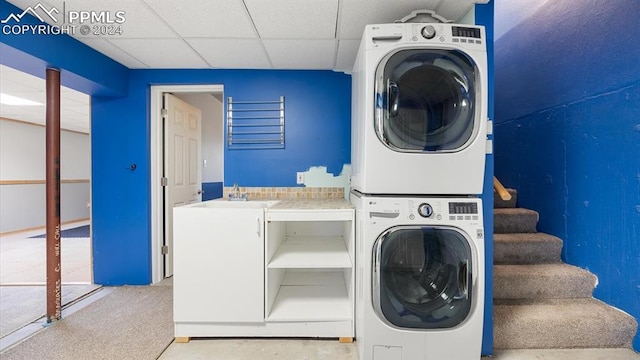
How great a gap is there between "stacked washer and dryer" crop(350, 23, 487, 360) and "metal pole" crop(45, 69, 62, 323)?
2.25 meters

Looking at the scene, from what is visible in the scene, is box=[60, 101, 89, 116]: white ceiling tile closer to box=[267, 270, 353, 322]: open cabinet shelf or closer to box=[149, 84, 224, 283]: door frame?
box=[149, 84, 224, 283]: door frame

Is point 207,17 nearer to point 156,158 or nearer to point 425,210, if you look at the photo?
point 156,158

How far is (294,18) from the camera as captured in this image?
69.1 inches

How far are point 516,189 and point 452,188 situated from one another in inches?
65.6

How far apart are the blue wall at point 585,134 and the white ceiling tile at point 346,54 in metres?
1.64

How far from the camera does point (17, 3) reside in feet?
5.25

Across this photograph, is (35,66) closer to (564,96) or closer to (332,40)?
(332,40)

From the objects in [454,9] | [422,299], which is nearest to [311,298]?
[422,299]

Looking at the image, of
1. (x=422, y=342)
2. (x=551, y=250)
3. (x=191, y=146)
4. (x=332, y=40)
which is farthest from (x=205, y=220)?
(x=551, y=250)

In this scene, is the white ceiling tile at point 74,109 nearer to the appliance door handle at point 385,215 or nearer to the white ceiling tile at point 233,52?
the white ceiling tile at point 233,52

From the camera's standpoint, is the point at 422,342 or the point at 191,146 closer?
the point at 422,342

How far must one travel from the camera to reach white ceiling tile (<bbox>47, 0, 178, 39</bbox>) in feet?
5.28

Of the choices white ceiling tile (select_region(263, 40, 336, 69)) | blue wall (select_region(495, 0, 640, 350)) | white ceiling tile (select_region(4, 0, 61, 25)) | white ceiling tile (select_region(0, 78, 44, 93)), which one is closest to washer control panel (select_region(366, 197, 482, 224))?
blue wall (select_region(495, 0, 640, 350))

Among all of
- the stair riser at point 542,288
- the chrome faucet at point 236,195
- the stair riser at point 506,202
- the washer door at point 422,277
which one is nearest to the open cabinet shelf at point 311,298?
the washer door at point 422,277
